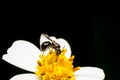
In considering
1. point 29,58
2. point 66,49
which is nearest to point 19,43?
point 29,58

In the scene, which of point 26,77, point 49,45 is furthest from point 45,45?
point 26,77

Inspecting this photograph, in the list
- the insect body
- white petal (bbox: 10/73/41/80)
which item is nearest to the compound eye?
the insect body

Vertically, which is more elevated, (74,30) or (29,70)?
(74,30)

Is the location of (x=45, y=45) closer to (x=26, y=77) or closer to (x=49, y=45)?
(x=49, y=45)

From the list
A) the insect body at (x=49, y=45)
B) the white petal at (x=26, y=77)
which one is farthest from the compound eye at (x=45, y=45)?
the white petal at (x=26, y=77)

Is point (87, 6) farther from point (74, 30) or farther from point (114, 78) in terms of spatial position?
point (114, 78)

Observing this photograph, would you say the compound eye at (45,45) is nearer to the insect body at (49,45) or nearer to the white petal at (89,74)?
the insect body at (49,45)
